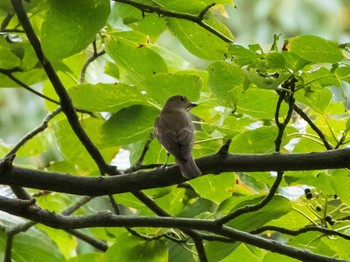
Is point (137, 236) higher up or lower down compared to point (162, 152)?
lower down

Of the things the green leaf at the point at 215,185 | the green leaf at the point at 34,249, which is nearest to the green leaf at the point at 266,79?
the green leaf at the point at 215,185

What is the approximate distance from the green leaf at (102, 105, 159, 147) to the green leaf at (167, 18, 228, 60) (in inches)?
7.2

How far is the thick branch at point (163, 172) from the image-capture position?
1.32 m

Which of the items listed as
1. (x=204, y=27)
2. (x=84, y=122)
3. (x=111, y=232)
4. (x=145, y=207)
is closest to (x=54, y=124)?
(x=84, y=122)

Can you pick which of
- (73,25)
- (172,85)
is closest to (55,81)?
(73,25)

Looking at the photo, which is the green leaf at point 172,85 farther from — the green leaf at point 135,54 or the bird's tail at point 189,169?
the bird's tail at point 189,169

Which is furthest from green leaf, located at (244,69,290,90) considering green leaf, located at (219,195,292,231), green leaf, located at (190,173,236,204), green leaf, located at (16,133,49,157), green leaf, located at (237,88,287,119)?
green leaf, located at (16,133,49,157)

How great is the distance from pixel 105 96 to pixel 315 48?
1.75ft

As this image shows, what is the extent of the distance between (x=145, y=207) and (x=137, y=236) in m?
0.11

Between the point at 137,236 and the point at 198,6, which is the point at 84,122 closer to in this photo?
the point at 137,236

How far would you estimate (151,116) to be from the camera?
67.9 inches

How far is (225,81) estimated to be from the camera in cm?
153

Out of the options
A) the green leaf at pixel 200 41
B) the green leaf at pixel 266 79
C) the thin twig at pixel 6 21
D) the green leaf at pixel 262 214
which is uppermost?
the thin twig at pixel 6 21

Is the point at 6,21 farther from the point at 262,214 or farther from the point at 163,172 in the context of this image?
the point at 262,214
